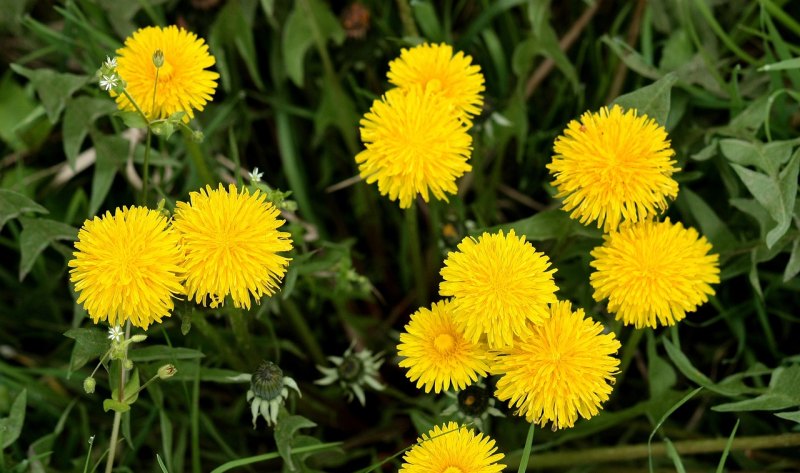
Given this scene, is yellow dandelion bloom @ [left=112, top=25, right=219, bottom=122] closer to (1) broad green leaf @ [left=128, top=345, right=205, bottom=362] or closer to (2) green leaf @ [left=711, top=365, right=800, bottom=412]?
(1) broad green leaf @ [left=128, top=345, right=205, bottom=362]

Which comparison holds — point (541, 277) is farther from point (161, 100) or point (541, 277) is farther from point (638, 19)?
point (638, 19)

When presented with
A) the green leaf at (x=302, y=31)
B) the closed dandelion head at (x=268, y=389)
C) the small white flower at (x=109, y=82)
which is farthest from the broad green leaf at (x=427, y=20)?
the closed dandelion head at (x=268, y=389)

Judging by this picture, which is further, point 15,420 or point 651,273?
point 15,420

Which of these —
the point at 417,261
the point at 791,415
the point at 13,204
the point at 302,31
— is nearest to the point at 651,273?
the point at 791,415

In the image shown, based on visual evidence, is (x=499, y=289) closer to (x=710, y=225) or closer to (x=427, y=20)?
(x=710, y=225)

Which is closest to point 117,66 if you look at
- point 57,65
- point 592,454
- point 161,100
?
point 161,100

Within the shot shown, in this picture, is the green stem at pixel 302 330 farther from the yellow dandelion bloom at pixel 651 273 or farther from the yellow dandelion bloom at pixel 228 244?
the yellow dandelion bloom at pixel 651 273

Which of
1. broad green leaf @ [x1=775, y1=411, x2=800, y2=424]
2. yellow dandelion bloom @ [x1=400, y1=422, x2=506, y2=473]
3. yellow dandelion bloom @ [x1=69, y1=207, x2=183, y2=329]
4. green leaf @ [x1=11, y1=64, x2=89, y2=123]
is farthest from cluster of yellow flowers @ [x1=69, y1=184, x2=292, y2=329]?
broad green leaf @ [x1=775, y1=411, x2=800, y2=424]
